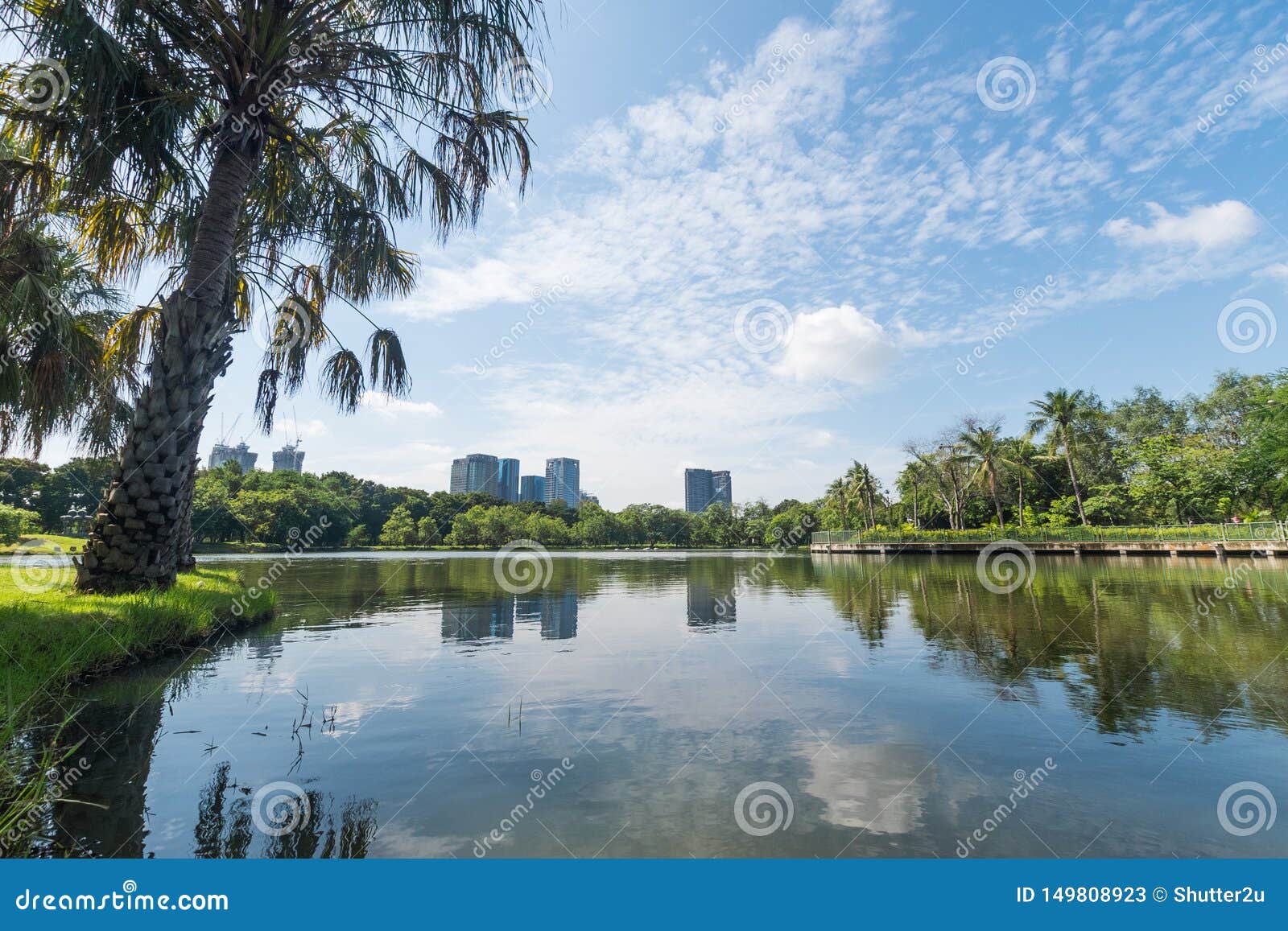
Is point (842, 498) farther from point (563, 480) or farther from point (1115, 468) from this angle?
point (563, 480)

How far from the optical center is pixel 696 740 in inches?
245

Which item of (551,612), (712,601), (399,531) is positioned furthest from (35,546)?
(399,531)

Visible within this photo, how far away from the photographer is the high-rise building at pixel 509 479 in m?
120

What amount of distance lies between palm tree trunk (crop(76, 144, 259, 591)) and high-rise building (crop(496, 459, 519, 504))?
357 ft

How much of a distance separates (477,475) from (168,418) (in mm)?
107444

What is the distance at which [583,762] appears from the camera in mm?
5582

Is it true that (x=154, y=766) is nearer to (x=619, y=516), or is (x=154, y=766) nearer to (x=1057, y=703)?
(x=1057, y=703)

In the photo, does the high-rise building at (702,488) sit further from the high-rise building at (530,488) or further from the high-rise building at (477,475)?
the high-rise building at (477,475)

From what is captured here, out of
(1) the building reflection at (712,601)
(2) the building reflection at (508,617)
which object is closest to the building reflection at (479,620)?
(2) the building reflection at (508,617)

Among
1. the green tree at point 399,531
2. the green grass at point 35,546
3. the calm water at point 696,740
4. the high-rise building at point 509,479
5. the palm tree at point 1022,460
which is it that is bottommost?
the calm water at point 696,740

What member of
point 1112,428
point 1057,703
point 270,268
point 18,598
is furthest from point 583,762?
point 1112,428

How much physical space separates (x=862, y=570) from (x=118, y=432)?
35.7 metres

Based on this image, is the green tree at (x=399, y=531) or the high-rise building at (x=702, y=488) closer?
the green tree at (x=399, y=531)

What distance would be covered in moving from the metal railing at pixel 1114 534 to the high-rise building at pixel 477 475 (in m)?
71.3
